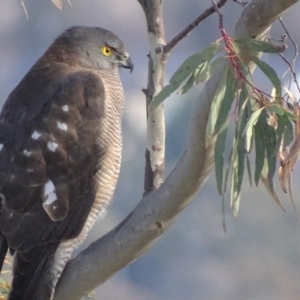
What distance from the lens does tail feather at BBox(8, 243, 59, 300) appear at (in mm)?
1760

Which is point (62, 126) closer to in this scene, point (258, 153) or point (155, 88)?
point (155, 88)

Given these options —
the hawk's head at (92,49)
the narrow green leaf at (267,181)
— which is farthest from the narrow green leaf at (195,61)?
the hawk's head at (92,49)

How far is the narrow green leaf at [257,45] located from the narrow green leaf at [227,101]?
54 mm

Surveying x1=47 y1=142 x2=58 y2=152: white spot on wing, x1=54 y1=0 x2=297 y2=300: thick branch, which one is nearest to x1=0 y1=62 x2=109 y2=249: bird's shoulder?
x1=47 y1=142 x2=58 y2=152: white spot on wing

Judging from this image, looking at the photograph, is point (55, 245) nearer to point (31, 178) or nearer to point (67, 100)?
point (31, 178)

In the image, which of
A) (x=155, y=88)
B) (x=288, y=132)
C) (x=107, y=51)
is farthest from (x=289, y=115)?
(x=107, y=51)

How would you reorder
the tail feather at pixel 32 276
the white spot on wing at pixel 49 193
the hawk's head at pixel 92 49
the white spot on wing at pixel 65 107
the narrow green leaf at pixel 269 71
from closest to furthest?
1. the narrow green leaf at pixel 269 71
2. the tail feather at pixel 32 276
3. the white spot on wing at pixel 49 193
4. the white spot on wing at pixel 65 107
5. the hawk's head at pixel 92 49

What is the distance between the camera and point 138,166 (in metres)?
3.24

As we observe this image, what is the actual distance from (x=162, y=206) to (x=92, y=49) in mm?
928

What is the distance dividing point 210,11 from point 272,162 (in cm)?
35

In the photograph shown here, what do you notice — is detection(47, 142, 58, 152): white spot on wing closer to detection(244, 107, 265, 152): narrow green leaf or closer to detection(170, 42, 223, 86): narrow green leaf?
detection(170, 42, 223, 86): narrow green leaf

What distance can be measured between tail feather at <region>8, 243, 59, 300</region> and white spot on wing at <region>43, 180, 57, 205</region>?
122 millimetres

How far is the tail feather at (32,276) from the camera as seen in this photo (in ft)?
5.77

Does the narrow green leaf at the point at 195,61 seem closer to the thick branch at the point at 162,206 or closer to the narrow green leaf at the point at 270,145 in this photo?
the thick branch at the point at 162,206
